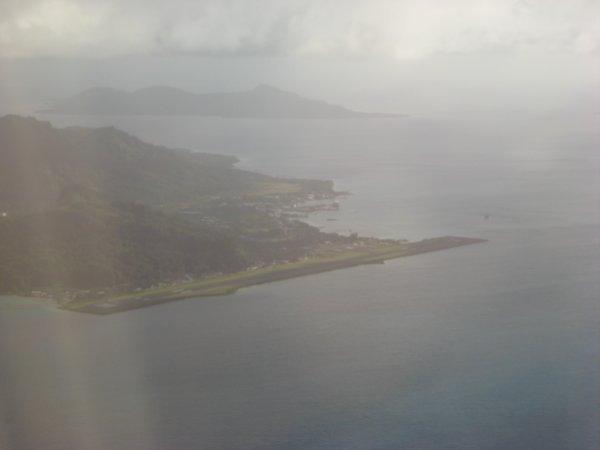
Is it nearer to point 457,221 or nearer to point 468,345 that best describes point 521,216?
point 457,221

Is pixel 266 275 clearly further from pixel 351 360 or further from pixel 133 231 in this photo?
pixel 351 360

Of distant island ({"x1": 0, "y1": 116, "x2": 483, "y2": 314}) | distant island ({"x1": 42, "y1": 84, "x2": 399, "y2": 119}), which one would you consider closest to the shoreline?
distant island ({"x1": 0, "y1": 116, "x2": 483, "y2": 314})

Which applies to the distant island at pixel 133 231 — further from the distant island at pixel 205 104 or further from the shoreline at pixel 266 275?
the distant island at pixel 205 104

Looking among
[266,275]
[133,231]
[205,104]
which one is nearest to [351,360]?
[266,275]

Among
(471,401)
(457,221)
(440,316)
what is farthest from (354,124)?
(471,401)

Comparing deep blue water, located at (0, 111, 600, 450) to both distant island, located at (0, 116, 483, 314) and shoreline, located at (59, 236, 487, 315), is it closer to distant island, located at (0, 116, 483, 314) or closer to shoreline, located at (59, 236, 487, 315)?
shoreline, located at (59, 236, 487, 315)

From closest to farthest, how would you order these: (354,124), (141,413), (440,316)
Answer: (141,413)
(440,316)
(354,124)
